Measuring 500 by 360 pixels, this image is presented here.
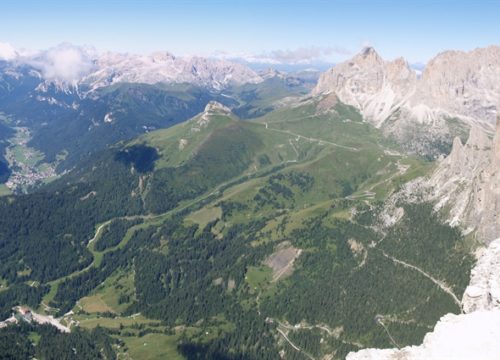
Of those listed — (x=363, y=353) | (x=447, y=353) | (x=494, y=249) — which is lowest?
(x=363, y=353)

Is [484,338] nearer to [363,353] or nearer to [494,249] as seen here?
[363,353]

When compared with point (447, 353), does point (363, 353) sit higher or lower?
lower

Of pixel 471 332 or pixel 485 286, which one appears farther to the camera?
pixel 485 286

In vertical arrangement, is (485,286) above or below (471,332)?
above

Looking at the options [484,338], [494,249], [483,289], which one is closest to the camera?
[484,338]

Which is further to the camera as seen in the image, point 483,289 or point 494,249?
point 494,249

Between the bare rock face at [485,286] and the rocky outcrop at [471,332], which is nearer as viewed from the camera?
the rocky outcrop at [471,332]

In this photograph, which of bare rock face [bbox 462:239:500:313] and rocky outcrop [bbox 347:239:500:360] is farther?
bare rock face [bbox 462:239:500:313]

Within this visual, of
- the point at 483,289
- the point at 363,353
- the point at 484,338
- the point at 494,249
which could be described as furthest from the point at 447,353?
the point at 494,249
